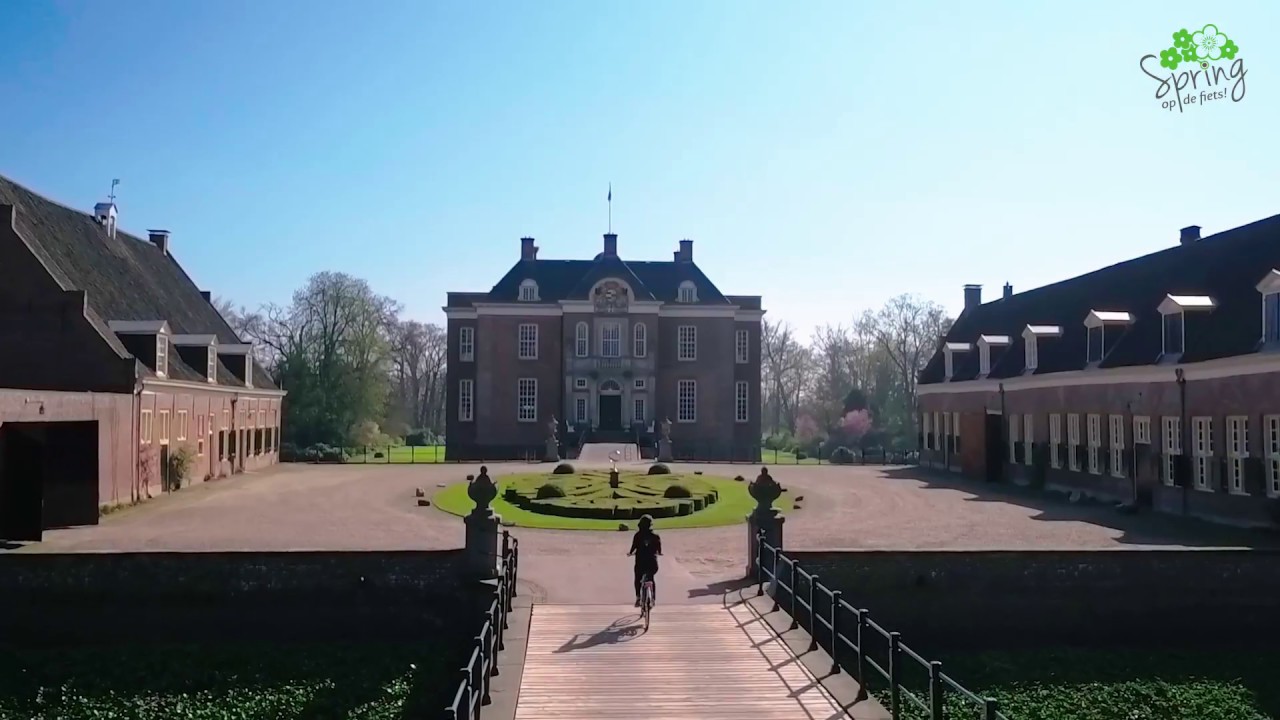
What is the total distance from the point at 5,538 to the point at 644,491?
16399 mm

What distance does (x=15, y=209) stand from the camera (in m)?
27.8

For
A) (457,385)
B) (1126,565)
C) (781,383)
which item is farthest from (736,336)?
(1126,565)

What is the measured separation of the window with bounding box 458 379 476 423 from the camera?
185 ft

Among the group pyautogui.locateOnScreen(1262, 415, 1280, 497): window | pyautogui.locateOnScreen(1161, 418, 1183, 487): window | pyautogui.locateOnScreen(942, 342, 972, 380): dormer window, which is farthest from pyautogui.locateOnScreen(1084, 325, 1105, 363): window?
pyautogui.locateOnScreen(942, 342, 972, 380): dormer window

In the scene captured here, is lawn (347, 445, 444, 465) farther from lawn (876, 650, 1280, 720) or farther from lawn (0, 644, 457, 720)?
lawn (876, 650, 1280, 720)

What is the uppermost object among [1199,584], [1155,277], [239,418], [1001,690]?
[1155,277]

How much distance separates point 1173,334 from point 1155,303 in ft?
9.36

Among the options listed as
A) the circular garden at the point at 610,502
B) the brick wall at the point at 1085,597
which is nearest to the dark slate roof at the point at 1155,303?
the brick wall at the point at 1085,597

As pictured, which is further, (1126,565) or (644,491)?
(644,491)

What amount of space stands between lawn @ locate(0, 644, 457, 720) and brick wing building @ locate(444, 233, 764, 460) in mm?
36847

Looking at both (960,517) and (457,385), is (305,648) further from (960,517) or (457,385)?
(457,385)

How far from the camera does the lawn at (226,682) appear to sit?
14.1 meters

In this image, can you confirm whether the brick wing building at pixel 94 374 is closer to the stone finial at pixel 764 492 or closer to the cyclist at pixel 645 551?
the cyclist at pixel 645 551

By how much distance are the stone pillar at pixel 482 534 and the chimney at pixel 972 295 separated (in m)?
37.6
